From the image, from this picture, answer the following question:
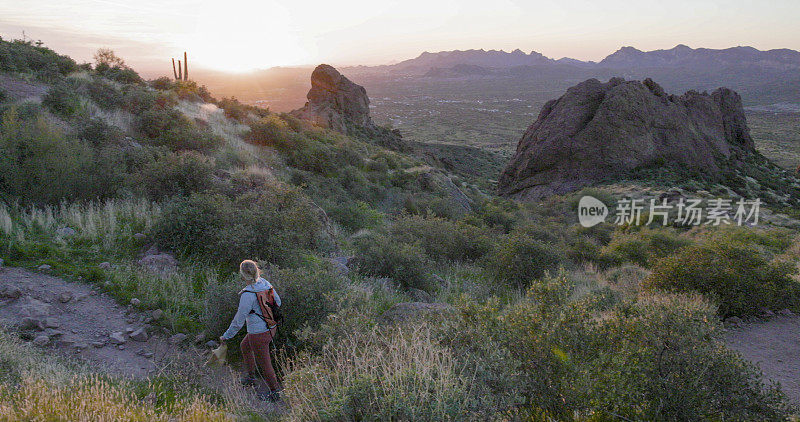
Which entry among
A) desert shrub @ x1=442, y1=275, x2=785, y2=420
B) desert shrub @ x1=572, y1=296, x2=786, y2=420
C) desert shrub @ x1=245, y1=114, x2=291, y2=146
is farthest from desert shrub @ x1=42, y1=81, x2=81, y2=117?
desert shrub @ x1=572, y1=296, x2=786, y2=420

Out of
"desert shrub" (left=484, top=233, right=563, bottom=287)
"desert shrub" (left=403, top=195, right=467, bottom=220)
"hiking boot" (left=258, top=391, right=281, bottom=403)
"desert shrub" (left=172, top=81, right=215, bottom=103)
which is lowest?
"desert shrub" (left=403, top=195, right=467, bottom=220)

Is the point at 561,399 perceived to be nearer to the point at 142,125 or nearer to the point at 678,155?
the point at 142,125

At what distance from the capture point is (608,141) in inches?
1097

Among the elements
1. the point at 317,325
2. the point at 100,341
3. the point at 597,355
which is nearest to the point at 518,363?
the point at 597,355

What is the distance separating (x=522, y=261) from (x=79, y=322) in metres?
7.79

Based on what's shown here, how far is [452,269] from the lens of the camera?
10.4 m

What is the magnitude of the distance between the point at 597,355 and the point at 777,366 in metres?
3.77

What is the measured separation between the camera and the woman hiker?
15.2ft

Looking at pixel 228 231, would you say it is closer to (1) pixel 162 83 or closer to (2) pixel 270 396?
(2) pixel 270 396

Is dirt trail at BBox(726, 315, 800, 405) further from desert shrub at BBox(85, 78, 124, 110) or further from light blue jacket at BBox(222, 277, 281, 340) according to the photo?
desert shrub at BBox(85, 78, 124, 110)


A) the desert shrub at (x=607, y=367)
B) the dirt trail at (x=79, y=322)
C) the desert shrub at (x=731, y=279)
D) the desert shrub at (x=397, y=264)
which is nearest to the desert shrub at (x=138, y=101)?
the dirt trail at (x=79, y=322)

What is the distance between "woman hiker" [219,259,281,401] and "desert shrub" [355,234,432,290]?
149 inches

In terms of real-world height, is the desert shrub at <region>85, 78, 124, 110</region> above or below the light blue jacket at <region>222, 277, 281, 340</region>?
above

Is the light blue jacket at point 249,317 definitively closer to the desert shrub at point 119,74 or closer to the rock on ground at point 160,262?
the rock on ground at point 160,262
